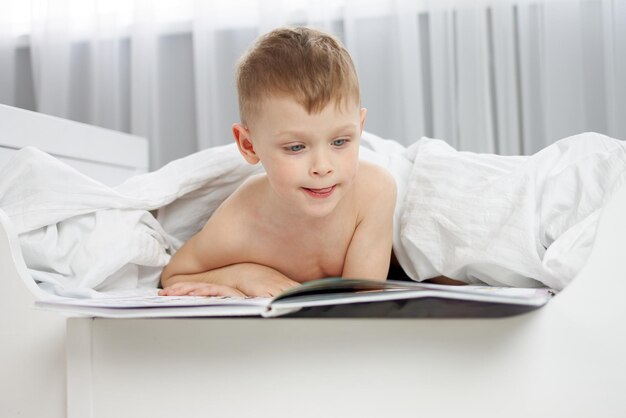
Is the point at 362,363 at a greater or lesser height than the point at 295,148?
lesser

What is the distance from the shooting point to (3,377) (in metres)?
0.67

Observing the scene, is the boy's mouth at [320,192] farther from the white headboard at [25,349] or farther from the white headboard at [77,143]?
the white headboard at [77,143]

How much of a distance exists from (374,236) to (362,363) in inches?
15.9

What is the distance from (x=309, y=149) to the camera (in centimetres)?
82

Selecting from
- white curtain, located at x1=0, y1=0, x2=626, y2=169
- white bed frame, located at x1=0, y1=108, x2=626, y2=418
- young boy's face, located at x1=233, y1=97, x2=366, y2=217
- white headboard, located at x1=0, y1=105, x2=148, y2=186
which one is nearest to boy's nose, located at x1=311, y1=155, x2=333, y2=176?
young boy's face, located at x1=233, y1=97, x2=366, y2=217

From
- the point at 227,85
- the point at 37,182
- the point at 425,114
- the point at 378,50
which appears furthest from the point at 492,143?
the point at 37,182

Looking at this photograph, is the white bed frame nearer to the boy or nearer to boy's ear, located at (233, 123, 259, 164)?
the boy

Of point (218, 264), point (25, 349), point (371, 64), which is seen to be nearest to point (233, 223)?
point (218, 264)

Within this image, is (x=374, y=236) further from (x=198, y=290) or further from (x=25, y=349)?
(x=25, y=349)

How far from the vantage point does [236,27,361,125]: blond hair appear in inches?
31.9

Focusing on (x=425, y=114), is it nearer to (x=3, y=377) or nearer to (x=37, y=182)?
(x=37, y=182)

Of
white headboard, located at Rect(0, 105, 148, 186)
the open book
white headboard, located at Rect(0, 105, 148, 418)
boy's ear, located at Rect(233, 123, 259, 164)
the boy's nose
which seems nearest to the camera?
the open book

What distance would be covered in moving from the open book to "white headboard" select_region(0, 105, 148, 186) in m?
0.59

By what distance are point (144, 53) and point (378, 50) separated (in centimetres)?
59
